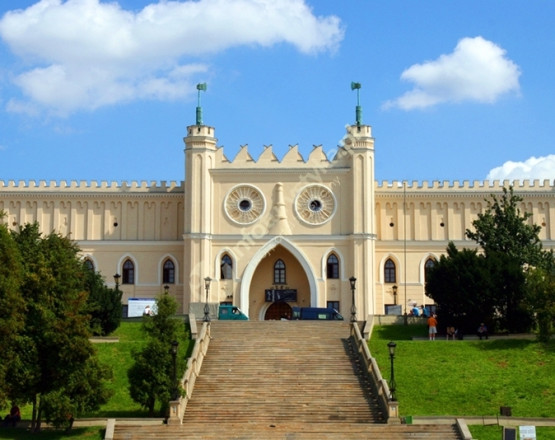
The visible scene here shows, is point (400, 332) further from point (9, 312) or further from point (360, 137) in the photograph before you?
point (9, 312)

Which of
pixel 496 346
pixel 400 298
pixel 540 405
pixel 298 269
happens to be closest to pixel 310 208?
pixel 298 269

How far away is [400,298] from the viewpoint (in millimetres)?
61844

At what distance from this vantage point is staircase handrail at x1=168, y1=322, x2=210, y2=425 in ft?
118

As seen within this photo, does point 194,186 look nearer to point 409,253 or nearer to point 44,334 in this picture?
point 409,253

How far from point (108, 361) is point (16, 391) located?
773cm

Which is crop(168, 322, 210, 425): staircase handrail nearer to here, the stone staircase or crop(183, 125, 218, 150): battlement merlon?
the stone staircase

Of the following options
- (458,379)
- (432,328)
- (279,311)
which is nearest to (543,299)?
(432,328)

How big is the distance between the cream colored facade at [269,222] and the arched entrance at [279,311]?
0.08 meters

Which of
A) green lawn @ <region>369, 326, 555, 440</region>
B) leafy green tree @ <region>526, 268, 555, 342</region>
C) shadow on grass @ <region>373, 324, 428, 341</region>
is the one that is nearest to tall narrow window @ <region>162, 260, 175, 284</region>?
shadow on grass @ <region>373, 324, 428, 341</region>

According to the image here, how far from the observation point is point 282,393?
128 feet

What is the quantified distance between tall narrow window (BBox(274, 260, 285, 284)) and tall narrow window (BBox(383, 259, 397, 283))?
6.15m

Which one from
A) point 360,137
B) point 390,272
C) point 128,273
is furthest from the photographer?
point 128,273

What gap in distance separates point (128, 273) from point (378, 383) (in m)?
27.7

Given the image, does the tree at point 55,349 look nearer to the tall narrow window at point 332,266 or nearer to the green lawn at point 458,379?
the green lawn at point 458,379
